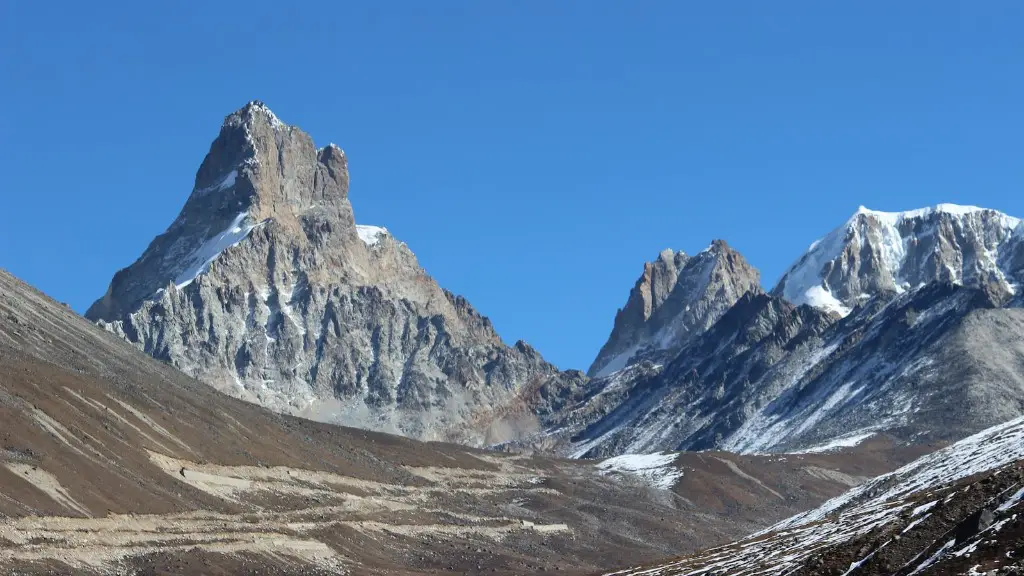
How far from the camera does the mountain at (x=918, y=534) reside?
63.4 m

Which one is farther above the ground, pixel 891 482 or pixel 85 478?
pixel 891 482

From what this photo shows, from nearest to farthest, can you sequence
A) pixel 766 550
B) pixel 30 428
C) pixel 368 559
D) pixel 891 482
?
pixel 766 550 → pixel 891 482 → pixel 30 428 → pixel 368 559

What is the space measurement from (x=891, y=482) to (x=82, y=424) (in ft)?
286

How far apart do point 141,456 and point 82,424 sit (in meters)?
8.56

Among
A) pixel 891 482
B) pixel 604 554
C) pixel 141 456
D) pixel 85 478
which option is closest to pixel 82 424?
pixel 141 456

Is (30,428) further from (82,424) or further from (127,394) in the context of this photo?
(127,394)

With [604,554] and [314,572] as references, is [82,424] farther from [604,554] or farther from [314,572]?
[604,554]

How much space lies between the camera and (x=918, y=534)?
7512 centimetres

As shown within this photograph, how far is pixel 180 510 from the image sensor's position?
522 feet

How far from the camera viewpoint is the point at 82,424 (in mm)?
166875

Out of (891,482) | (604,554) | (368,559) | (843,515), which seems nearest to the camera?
(843,515)

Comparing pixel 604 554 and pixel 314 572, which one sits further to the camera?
pixel 604 554

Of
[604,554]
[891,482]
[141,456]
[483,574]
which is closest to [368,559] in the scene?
[483,574]

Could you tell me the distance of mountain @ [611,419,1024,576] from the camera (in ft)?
208
